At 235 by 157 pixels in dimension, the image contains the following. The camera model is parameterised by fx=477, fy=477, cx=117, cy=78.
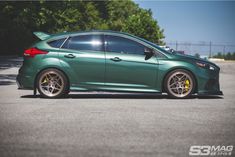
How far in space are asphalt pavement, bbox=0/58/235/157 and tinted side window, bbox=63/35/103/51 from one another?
3.98ft

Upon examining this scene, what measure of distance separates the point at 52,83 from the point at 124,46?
5.54 ft

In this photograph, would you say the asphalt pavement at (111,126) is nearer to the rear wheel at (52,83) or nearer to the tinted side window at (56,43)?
the rear wheel at (52,83)

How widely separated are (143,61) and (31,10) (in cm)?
3724

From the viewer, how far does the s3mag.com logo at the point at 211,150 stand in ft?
15.7

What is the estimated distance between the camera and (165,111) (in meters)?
7.89

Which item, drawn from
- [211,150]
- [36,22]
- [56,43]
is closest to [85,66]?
[56,43]

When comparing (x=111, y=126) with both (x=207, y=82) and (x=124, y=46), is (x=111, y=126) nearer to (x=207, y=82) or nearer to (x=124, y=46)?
(x=124, y=46)

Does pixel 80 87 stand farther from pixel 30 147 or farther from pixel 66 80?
pixel 30 147

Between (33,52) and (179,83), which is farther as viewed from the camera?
(33,52)

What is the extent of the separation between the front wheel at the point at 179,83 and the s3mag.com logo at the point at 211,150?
475 cm

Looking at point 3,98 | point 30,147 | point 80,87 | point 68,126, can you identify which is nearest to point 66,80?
point 80,87

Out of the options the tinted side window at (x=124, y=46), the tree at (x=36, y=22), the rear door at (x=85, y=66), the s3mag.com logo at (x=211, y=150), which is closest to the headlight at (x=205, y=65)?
the tinted side window at (x=124, y=46)

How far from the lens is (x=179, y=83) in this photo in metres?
9.90

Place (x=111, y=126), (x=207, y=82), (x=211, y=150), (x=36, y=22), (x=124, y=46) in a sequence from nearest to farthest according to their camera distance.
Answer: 1. (x=211, y=150)
2. (x=111, y=126)
3. (x=207, y=82)
4. (x=124, y=46)
5. (x=36, y=22)
